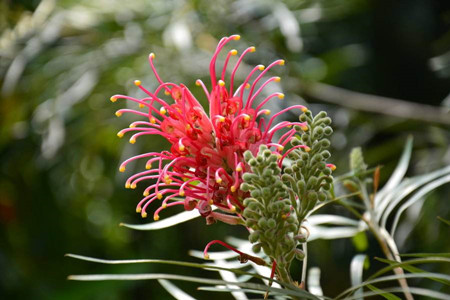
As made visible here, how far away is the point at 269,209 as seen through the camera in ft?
1.81

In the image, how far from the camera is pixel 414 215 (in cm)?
136

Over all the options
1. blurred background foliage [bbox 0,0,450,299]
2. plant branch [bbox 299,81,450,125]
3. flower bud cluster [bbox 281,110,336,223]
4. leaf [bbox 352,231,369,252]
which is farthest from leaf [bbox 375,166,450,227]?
plant branch [bbox 299,81,450,125]

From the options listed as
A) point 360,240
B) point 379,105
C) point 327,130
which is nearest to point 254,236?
point 327,130

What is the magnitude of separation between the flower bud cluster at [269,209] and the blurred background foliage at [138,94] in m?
0.83

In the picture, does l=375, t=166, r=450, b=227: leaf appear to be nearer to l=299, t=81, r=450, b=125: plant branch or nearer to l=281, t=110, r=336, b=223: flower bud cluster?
l=281, t=110, r=336, b=223: flower bud cluster

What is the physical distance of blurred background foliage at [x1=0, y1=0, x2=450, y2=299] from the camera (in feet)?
5.24

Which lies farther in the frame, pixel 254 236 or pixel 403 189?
pixel 403 189

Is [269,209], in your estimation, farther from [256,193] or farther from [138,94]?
[138,94]

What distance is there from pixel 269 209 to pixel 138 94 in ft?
3.76

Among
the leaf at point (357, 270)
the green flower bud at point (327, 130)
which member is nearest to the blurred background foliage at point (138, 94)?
the leaf at point (357, 270)

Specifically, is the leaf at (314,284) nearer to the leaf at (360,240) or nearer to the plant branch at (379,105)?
the leaf at (360,240)

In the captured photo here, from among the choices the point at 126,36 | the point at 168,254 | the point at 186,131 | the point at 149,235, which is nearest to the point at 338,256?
the point at 168,254

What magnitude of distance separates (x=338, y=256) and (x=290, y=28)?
32.8 inches

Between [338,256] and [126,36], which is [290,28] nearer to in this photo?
[126,36]
